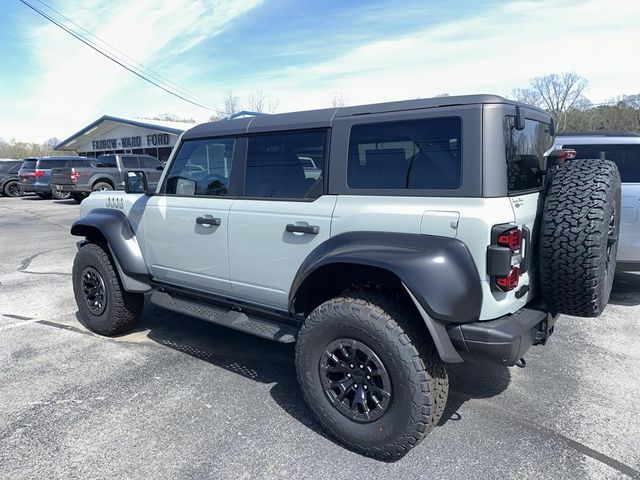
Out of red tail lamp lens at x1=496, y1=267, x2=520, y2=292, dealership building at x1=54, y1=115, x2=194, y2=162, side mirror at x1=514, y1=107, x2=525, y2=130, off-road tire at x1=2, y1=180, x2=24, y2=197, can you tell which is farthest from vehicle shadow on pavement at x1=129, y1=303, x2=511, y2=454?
off-road tire at x1=2, y1=180, x2=24, y2=197

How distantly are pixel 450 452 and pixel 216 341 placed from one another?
2.50m

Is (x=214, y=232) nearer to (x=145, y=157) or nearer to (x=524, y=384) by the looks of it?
(x=524, y=384)

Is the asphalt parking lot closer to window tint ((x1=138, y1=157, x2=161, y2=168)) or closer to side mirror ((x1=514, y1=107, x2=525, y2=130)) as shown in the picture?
side mirror ((x1=514, y1=107, x2=525, y2=130))

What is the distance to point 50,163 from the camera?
20984 mm

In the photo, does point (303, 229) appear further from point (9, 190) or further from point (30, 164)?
point (9, 190)

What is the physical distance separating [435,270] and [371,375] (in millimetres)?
728

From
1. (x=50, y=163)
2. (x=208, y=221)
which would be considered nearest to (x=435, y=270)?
(x=208, y=221)

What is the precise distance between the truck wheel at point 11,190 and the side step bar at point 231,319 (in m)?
25.2

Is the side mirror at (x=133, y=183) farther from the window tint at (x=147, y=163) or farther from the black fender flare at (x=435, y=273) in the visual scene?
the window tint at (x=147, y=163)

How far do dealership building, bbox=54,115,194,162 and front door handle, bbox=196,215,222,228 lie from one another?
79.5 ft

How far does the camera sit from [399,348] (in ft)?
8.39

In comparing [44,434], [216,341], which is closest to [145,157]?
[216,341]

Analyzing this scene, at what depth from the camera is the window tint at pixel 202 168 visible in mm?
3709

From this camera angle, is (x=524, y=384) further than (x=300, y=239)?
Yes
